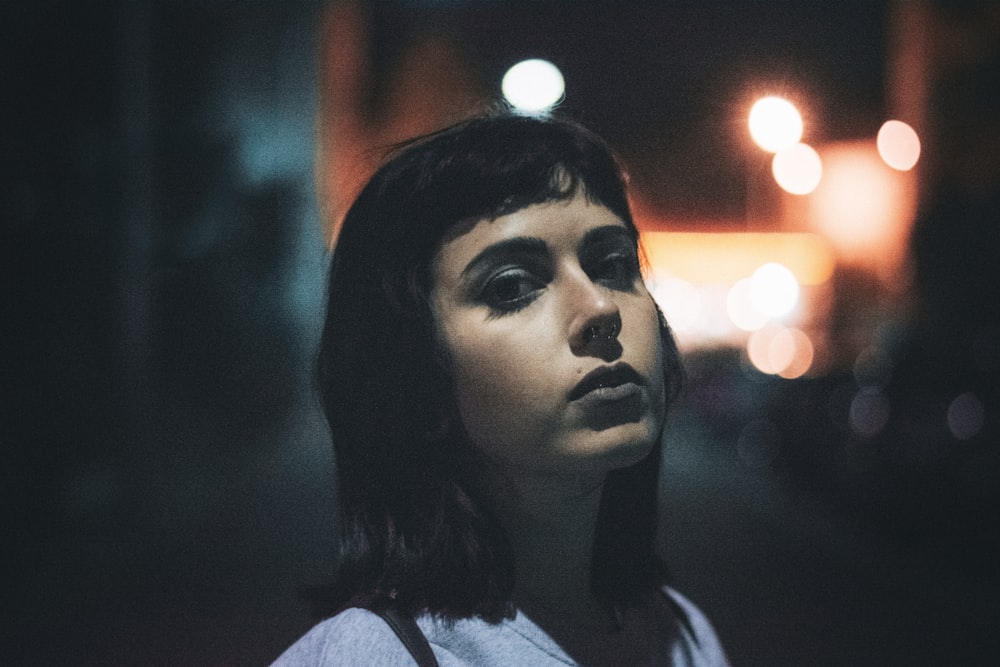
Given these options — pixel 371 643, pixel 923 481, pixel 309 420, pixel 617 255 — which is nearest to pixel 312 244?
pixel 309 420

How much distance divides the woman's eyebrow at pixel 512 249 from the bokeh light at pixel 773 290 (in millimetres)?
574

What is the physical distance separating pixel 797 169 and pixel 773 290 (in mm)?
318

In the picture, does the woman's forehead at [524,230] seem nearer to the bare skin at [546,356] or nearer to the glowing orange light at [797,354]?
the bare skin at [546,356]

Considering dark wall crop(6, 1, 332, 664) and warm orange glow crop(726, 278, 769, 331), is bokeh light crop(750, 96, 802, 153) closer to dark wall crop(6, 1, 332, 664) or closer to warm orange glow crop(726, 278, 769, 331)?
warm orange glow crop(726, 278, 769, 331)

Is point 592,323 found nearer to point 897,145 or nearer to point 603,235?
point 603,235

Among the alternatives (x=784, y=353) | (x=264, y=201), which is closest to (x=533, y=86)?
(x=264, y=201)

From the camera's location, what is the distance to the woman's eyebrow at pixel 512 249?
42.6 inches

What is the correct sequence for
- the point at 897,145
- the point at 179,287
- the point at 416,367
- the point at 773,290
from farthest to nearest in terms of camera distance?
the point at 897,145 → the point at 773,290 → the point at 179,287 → the point at 416,367

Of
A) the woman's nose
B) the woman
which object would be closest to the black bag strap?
the woman

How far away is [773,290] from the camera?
5.72ft

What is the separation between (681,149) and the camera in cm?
145

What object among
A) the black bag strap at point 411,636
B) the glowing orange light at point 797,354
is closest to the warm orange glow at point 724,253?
the black bag strap at point 411,636

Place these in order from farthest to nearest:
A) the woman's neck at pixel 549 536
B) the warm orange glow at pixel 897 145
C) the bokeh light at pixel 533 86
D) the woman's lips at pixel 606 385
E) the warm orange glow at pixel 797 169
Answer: the warm orange glow at pixel 897 145, the warm orange glow at pixel 797 169, the bokeh light at pixel 533 86, the woman's neck at pixel 549 536, the woman's lips at pixel 606 385

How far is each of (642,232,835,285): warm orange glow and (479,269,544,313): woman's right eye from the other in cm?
30
